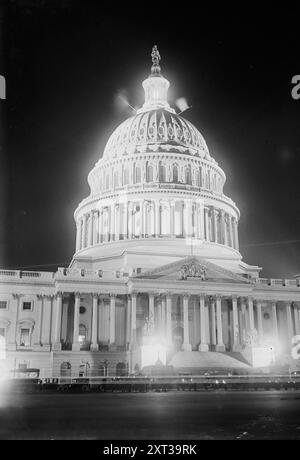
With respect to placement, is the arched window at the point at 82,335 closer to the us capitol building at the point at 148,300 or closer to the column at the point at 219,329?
the us capitol building at the point at 148,300

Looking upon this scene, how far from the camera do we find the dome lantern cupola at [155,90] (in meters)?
107

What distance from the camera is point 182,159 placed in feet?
313

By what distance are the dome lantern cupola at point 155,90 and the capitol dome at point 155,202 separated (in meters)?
3.14

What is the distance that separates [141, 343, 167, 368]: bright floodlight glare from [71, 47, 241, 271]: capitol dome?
19.0 meters

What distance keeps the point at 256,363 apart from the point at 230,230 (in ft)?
114

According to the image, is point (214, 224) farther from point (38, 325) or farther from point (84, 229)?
point (38, 325)

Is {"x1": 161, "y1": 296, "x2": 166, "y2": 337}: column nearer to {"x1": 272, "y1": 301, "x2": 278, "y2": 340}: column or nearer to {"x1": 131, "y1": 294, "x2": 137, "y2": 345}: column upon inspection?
{"x1": 131, "y1": 294, "x2": 137, "y2": 345}: column

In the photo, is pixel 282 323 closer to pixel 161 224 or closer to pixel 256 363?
pixel 256 363

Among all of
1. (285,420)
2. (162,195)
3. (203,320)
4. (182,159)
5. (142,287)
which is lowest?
(285,420)

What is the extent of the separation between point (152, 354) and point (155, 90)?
6679 centimetres

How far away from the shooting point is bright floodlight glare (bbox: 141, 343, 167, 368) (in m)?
59.8

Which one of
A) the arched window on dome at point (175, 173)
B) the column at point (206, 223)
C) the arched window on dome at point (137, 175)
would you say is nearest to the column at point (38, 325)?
the arched window on dome at point (137, 175)
